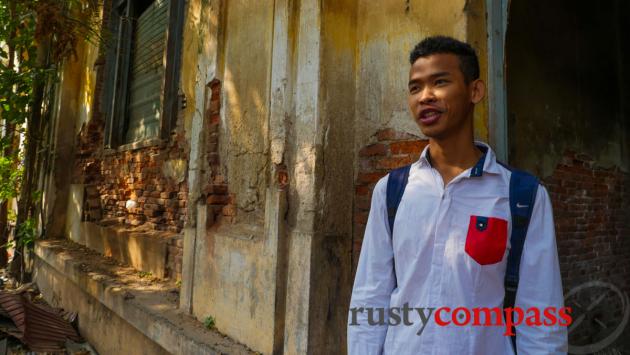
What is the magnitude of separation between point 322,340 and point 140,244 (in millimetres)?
3368

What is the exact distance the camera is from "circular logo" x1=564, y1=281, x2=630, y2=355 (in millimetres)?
4156

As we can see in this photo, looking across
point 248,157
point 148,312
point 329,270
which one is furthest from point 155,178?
→ point 329,270

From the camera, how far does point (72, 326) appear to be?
18.3 ft

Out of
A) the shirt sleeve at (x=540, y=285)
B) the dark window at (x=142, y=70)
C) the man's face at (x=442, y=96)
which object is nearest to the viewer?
the shirt sleeve at (x=540, y=285)

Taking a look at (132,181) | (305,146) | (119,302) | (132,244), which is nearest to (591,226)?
(305,146)

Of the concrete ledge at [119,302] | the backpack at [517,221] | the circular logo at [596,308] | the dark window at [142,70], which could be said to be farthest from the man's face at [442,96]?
the dark window at [142,70]

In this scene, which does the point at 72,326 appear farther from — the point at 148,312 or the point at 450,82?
the point at 450,82

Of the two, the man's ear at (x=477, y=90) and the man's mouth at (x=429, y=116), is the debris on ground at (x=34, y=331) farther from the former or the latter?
the man's ear at (x=477, y=90)

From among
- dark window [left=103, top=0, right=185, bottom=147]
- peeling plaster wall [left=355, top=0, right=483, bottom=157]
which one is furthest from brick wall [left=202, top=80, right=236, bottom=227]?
dark window [left=103, top=0, right=185, bottom=147]

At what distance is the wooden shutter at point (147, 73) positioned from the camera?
230 inches

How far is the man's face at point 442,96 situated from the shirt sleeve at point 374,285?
0.33m

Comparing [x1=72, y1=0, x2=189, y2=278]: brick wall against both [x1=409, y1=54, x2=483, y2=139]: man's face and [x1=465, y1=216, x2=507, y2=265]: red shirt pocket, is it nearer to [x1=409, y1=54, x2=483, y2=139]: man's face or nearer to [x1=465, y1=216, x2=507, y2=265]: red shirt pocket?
[x1=409, y1=54, x2=483, y2=139]: man's face

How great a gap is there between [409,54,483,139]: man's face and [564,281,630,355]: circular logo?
3.34 m

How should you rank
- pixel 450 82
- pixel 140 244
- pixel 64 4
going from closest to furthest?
pixel 450 82 < pixel 140 244 < pixel 64 4
